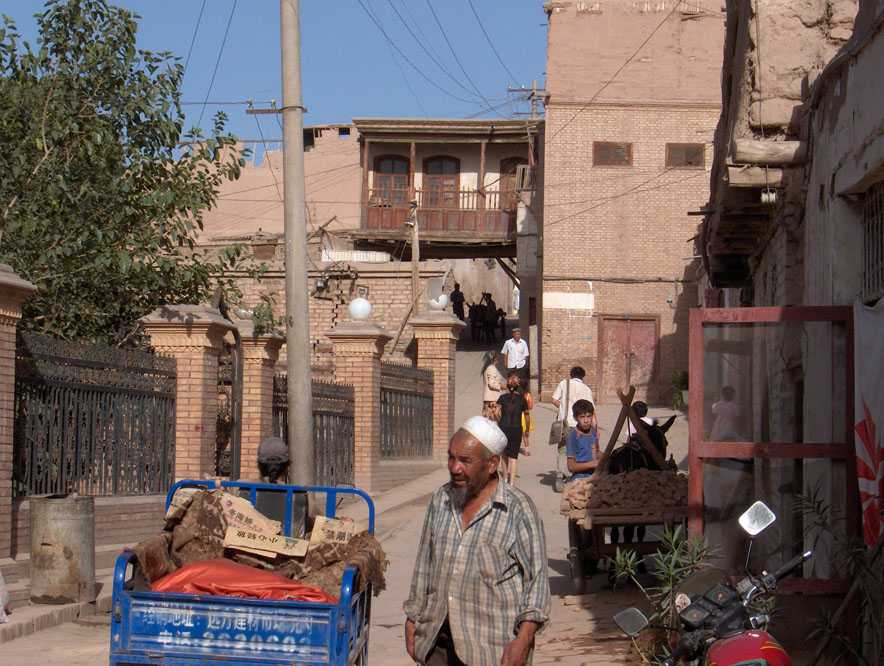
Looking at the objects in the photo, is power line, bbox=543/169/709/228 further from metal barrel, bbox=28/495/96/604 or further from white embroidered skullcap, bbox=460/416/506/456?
white embroidered skullcap, bbox=460/416/506/456

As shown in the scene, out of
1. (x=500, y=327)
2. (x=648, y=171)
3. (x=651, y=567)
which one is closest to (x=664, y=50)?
(x=648, y=171)

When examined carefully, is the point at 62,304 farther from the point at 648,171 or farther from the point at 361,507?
the point at 648,171

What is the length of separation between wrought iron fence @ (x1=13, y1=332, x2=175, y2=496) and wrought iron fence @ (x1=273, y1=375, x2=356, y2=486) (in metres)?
2.90

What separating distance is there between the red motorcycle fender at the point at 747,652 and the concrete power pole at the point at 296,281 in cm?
754

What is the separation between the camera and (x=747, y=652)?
4.53 m

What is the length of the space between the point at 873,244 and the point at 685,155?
2460 cm

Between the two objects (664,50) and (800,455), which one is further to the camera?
(664,50)

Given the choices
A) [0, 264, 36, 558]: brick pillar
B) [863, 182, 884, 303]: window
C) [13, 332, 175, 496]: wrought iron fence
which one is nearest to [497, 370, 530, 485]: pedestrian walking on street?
[13, 332, 175, 496]: wrought iron fence

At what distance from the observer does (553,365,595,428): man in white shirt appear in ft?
56.7

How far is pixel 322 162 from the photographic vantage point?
4616 centimetres

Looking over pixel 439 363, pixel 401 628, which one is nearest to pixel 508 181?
pixel 439 363

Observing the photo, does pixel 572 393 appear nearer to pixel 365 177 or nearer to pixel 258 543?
pixel 258 543

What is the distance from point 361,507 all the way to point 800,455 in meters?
9.92

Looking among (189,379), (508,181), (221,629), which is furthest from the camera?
(508,181)
